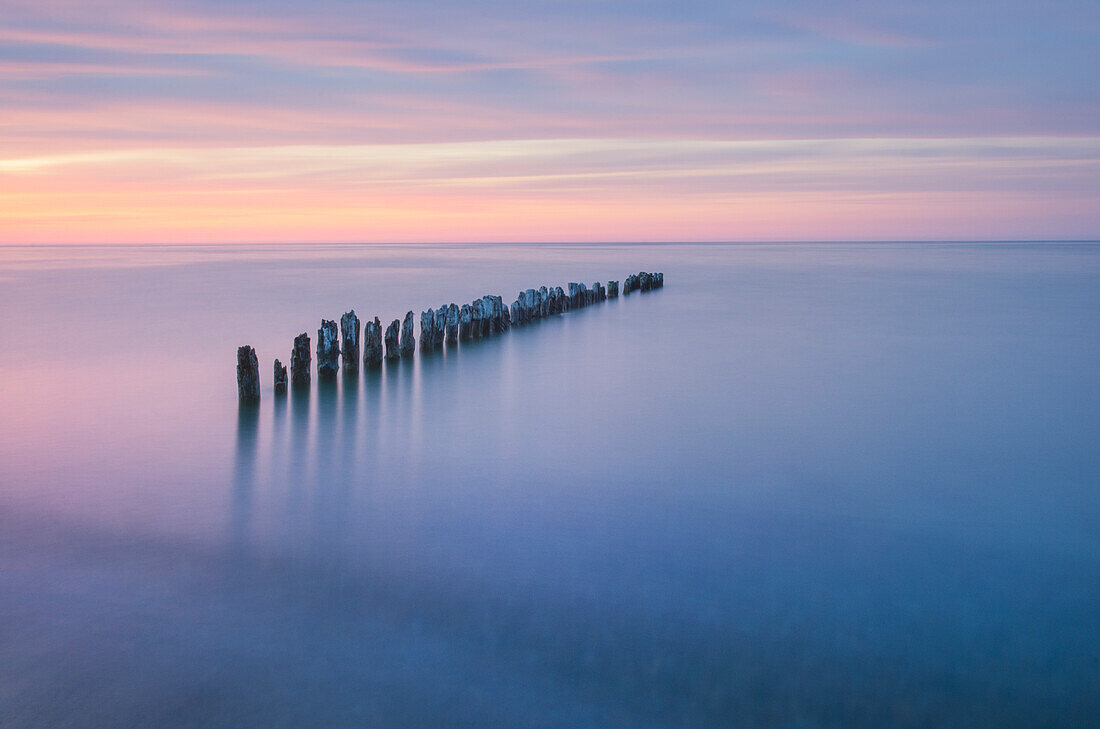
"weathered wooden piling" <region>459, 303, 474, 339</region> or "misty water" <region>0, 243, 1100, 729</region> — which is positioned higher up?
"weathered wooden piling" <region>459, 303, 474, 339</region>

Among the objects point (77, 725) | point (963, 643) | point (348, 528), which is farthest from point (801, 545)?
point (77, 725)

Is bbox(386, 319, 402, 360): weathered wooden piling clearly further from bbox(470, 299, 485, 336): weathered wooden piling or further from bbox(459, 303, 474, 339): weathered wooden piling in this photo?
bbox(470, 299, 485, 336): weathered wooden piling

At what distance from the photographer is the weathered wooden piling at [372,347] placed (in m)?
10.9

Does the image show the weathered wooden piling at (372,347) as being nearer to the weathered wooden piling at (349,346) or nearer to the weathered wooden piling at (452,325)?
the weathered wooden piling at (349,346)

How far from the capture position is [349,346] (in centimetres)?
1044

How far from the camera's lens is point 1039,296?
2423 cm

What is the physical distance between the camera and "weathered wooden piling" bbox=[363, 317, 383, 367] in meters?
10.9

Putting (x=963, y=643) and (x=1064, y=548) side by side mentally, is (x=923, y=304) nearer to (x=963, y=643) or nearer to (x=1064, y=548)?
(x=1064, y=548)

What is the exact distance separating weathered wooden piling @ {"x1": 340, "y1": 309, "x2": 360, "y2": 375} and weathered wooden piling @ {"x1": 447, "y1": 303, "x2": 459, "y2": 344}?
2768 millimetres

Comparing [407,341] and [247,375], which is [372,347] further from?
[247,375]

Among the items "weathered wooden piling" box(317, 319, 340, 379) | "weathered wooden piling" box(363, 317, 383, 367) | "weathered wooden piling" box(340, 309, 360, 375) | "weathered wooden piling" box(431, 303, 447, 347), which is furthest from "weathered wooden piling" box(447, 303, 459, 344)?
"weathered wooden piling" box(317, 319, 340, 379)

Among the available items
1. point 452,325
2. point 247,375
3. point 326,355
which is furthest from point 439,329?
point 247,375

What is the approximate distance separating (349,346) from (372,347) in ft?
1.81

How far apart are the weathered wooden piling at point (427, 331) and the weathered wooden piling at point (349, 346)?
1.90 meters
